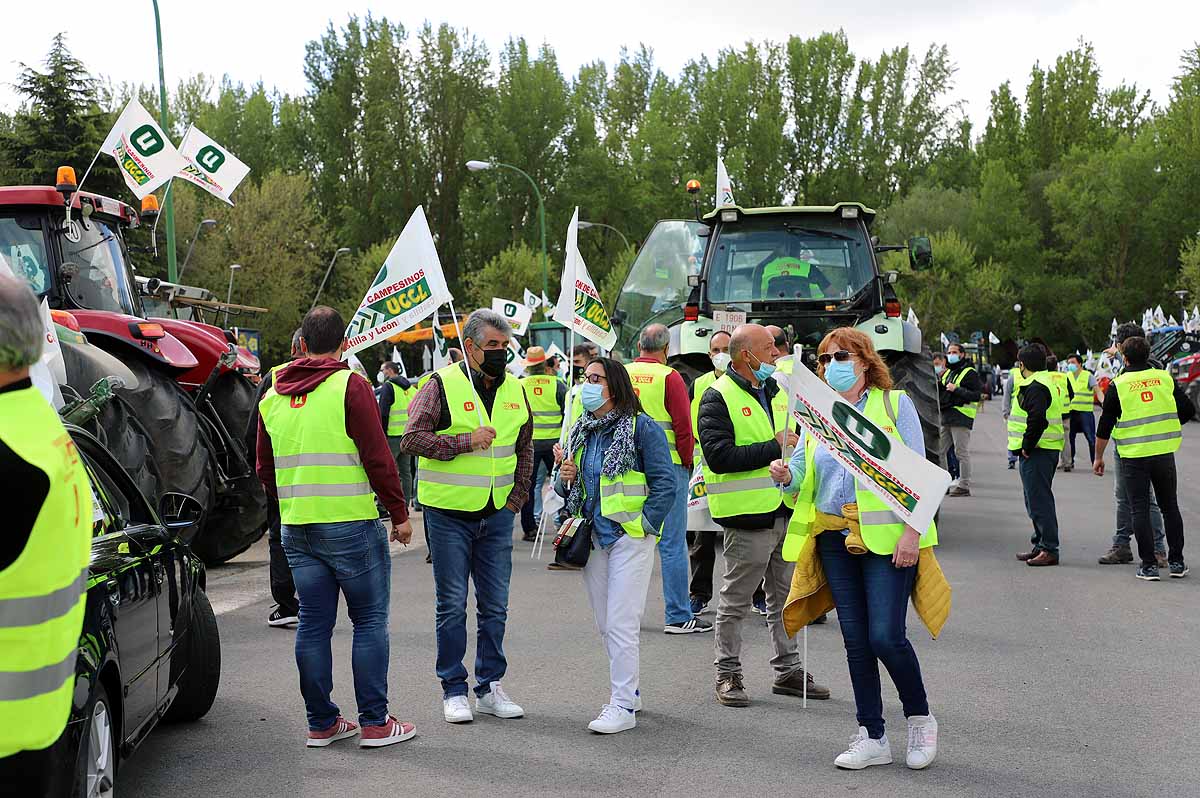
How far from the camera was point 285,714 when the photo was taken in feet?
21.1

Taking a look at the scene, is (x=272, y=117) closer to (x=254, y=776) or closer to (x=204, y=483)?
(x=204, y=483)

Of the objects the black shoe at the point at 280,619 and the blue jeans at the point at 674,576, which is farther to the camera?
the black shoe at the point at 280,619

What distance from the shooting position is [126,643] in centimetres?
473

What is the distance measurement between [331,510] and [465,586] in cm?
96

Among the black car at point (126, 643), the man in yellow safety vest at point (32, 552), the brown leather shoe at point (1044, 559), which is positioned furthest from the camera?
the brown leather shoe at point (1044, 559)

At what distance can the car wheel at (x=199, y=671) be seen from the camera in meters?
6.11

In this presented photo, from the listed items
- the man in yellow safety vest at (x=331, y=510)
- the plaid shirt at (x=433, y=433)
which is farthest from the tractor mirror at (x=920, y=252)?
the man in yellow safety vest at (x=331, y=510)

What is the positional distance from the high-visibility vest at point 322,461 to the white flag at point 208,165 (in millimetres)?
10088

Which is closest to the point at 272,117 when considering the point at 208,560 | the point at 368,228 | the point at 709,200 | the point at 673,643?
the point at 368,228

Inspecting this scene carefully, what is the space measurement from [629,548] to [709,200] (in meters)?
52.7

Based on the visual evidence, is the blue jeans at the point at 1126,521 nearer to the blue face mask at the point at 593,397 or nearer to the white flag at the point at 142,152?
the blue face mask at the point at 593,397

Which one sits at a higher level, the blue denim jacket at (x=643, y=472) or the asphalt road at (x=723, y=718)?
the blue denim jacket at (x=643, y=472)

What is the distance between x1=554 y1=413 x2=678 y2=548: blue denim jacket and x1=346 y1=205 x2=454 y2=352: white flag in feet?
5.43

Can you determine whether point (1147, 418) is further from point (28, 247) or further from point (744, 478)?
point (28, 247)
